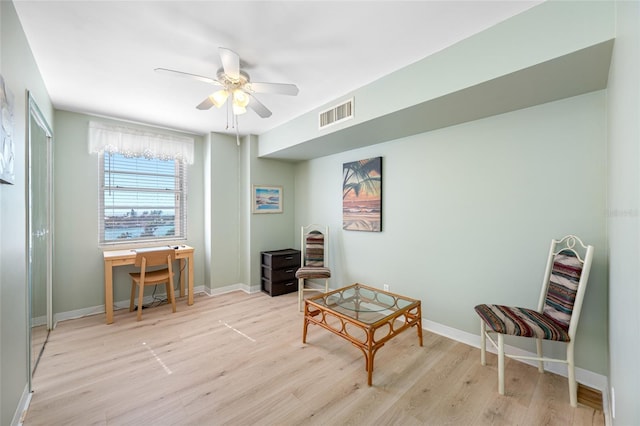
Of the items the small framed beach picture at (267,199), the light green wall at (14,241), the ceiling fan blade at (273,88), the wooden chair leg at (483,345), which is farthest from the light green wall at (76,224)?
the wooden chair leg at (483,345)

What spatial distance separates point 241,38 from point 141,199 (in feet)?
9.65

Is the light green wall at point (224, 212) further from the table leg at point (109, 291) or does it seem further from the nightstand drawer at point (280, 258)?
the table leg at point (109, 291)

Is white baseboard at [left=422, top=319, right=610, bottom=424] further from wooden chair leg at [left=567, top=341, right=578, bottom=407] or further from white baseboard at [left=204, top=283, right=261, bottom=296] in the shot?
white baseboard at [left=204, top=283, right=261, bottom=296]

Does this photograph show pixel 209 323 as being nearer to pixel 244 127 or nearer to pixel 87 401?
pixel 87 401

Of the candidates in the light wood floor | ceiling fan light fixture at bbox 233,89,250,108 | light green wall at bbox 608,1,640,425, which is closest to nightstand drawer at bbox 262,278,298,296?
the light wood floor

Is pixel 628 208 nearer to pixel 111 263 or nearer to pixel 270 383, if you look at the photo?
pixel 270 383

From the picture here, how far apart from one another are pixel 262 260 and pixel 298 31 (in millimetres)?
3290

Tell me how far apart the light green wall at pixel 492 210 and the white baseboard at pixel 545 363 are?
5 cm

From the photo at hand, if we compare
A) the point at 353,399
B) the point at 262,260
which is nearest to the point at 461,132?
the point at 353,399

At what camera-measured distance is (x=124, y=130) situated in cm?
350

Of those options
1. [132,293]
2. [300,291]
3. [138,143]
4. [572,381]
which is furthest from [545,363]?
[138,143]

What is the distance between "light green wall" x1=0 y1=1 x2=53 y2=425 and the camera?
4.58ft

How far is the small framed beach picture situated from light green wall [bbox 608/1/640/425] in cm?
384

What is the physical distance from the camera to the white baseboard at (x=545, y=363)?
186 centimetres
